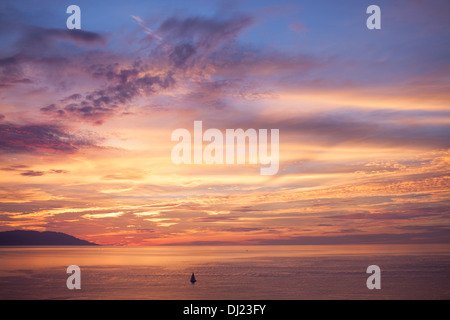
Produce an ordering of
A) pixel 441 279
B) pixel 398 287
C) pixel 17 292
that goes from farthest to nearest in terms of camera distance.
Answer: pixel 441 279, pixel 398 287, pixel 17 292
